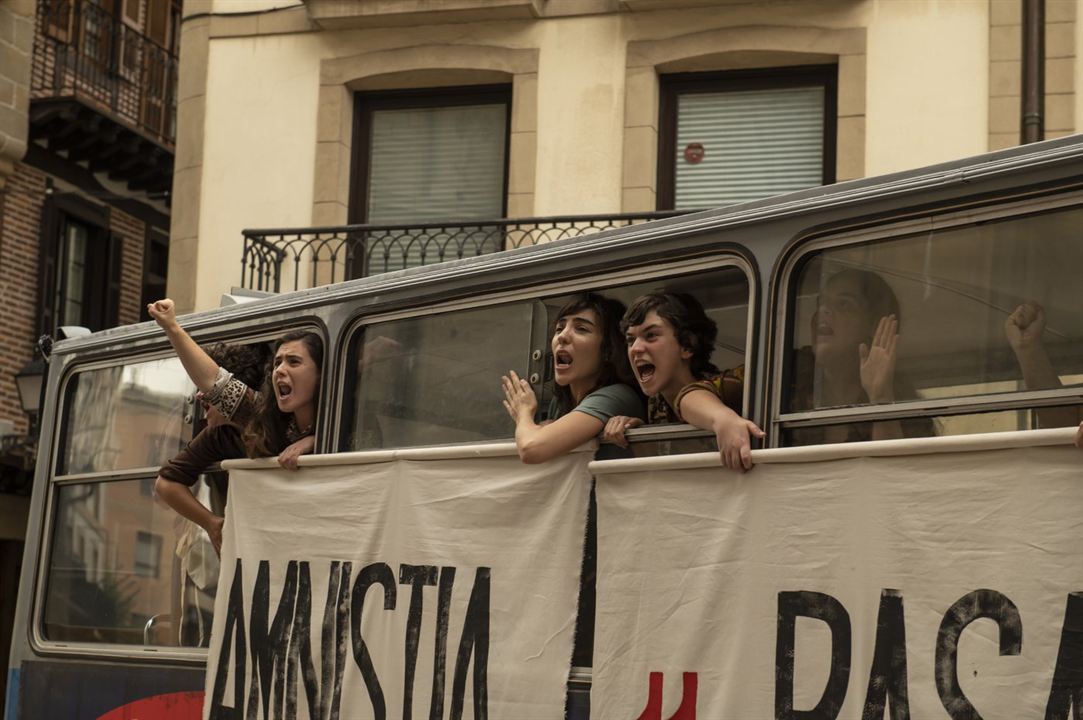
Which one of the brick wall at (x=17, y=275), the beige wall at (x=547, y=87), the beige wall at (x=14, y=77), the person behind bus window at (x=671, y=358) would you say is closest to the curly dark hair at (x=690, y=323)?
the person behind bus window at (x=671, y=358)

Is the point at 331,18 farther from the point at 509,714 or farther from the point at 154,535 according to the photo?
the point at 509,714

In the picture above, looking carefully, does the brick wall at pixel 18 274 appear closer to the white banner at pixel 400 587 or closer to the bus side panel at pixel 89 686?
the bus side panel at pixel 89 686

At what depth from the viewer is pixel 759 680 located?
4.49 meters

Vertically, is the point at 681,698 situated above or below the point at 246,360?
below

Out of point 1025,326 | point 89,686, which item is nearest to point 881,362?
point 1025,326

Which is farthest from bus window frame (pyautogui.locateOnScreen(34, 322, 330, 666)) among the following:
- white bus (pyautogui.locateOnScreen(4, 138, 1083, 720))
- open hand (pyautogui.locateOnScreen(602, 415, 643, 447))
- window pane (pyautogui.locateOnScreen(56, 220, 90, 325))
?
window pane (pyautogui.locateOnScreen(56, 220, 90, 325))

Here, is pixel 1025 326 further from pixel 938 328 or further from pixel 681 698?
pixel 681 698

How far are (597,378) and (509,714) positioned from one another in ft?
3.54

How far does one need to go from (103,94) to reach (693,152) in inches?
494

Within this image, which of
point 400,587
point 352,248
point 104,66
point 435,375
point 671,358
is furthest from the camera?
point 104,66

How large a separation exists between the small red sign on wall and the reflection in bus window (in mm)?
8842

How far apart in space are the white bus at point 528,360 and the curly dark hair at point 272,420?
0.21 ft

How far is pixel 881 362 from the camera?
454cm

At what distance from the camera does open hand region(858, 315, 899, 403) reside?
4.51 meters
